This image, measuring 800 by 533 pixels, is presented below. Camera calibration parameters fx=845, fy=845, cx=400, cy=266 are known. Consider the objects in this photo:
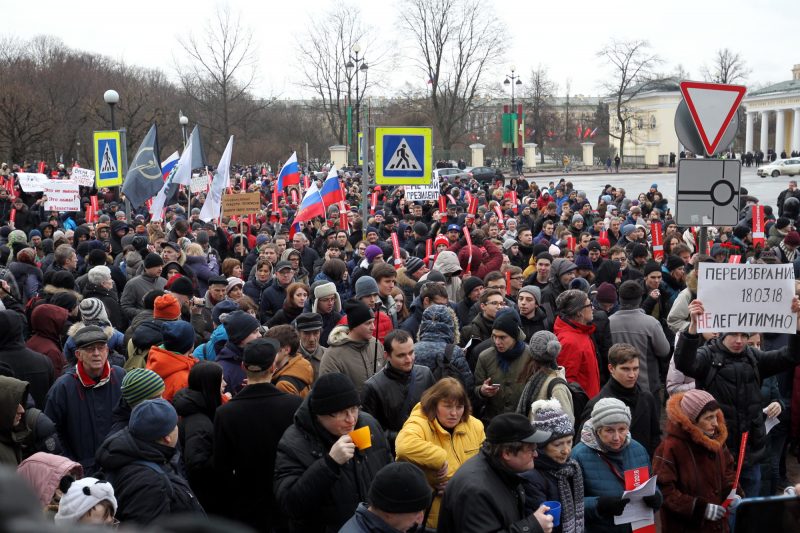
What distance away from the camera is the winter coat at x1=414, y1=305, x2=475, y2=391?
5.87 m

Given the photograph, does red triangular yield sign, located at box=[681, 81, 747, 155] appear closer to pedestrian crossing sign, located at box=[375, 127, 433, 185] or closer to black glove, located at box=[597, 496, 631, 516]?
black glove, located at box=[597, 496, 631, 516]

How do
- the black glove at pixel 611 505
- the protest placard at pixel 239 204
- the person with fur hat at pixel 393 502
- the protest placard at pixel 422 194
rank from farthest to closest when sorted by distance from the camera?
the protest placard at pixel 422 194
the protest placard at pixel 239 204
the black glove at pixel 611 505
the person with fur hat at pixel 393 502

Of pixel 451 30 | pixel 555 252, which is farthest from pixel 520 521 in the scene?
pixel 451 30

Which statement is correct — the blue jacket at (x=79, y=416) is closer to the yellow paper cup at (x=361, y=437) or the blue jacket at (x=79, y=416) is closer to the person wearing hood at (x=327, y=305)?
the yellow paper cup at (x=361, y=437)

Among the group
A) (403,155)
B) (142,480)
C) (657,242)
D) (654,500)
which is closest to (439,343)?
(654,500)

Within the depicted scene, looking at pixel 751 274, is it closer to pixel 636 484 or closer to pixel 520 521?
pixel 636 484

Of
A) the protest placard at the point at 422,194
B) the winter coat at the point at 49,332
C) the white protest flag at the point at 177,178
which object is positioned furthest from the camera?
the protest placard at the point at 422,194

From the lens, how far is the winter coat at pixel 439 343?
19.3 feet

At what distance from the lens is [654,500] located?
15.6 feet

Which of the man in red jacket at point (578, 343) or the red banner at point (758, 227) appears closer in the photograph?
the man in red jacket at point (578, 343)

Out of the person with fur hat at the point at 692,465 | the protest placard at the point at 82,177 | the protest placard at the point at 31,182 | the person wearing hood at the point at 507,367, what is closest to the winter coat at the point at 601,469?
the person with fur hat at the point at 692,465

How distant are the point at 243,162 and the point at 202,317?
52.4 metres

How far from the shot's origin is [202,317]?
8328 mm

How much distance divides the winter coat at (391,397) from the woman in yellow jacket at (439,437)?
0.50 metres
